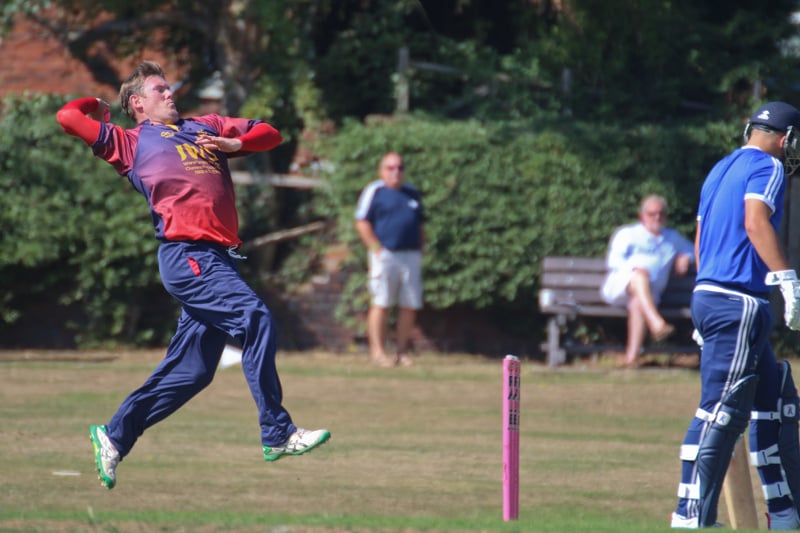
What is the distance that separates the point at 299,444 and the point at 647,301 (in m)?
7.21

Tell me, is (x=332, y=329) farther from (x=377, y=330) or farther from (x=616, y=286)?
(x=616, y=286)

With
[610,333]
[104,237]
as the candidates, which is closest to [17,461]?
[104,237]

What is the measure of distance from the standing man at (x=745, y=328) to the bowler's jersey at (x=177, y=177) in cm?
239

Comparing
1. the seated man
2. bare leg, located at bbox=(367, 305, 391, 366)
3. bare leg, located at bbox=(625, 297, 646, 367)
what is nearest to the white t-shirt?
the seated man

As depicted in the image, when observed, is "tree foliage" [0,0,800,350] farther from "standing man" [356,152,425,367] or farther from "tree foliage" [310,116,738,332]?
"standing man" [356,152,425,367]

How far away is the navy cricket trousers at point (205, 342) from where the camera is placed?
6.38 m

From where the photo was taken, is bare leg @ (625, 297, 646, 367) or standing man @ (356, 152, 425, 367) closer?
bare leg @ (625, 297, 646, 367)

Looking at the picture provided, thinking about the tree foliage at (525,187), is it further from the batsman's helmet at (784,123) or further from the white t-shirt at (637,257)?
the batsman's helmet at (784,123)

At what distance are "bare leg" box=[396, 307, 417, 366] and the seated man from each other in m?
2.05

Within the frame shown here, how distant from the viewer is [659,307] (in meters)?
13.6

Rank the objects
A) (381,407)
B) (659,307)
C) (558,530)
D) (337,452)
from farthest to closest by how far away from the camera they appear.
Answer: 1. (659,307)
2. (381,407)
3. (337,452)
4. (558,530)

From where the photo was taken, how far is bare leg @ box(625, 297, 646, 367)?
13.1 meters

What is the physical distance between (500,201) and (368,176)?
1515mm

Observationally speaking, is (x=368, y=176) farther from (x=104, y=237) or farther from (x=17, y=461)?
(x=17, y=461)
